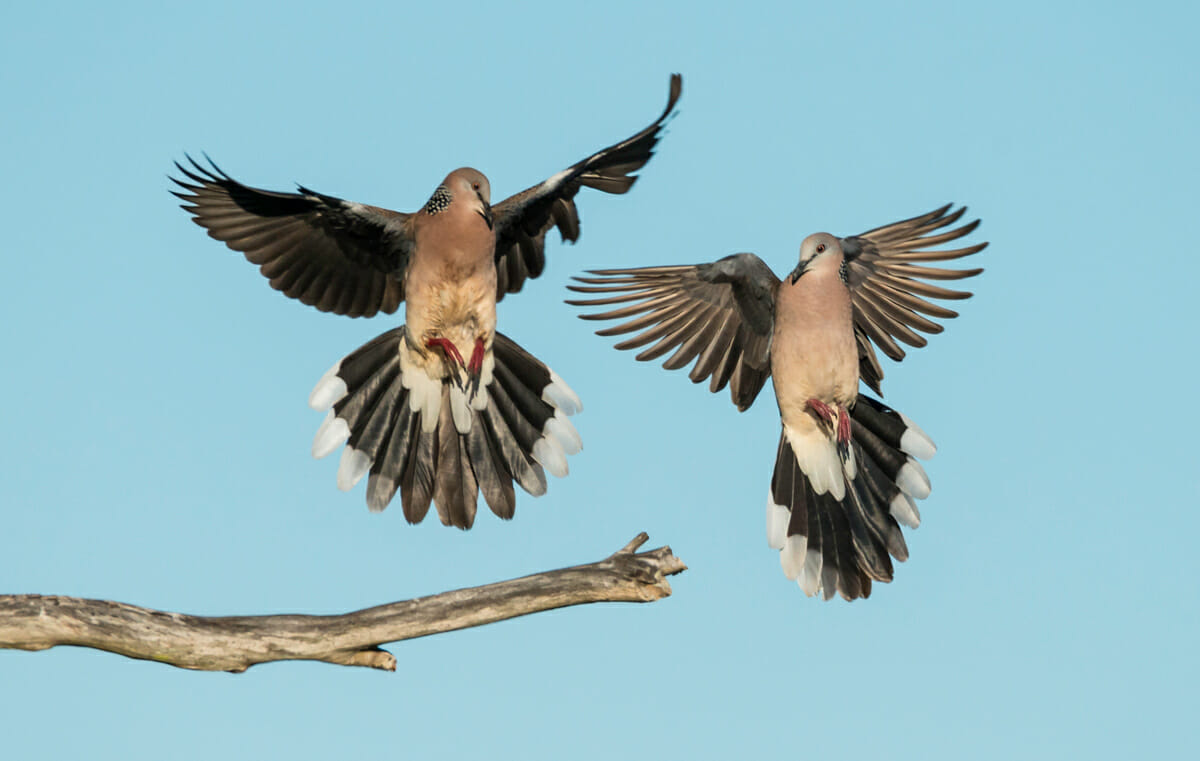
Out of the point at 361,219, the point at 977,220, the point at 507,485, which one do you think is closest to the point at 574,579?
the point at 507,485

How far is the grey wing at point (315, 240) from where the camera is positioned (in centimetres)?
722

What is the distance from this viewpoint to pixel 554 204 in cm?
756

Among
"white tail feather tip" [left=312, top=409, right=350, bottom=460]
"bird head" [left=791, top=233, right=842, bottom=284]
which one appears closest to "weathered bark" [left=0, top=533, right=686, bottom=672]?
"white tail feather tip" [left=312, top=409, right=350, bottom=460]

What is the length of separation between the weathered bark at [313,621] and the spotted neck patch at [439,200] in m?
2.49

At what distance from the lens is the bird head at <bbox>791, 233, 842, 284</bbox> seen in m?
7.16

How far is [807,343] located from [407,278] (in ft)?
7.34

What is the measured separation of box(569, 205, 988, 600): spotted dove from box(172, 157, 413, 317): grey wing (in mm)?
1124

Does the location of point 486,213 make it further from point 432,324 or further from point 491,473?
point 491,473

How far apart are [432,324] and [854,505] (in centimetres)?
256

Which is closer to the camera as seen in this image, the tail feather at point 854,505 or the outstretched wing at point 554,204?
the outstretched wing at point 554,204

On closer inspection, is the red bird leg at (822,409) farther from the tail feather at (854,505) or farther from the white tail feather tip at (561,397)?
the white tail feather tip at (561,397)

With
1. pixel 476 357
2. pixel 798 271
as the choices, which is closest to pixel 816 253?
pixel 798 271

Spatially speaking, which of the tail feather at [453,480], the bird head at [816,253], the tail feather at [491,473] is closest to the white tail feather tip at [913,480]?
the bird head at [816,253]

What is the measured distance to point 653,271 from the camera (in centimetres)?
764
